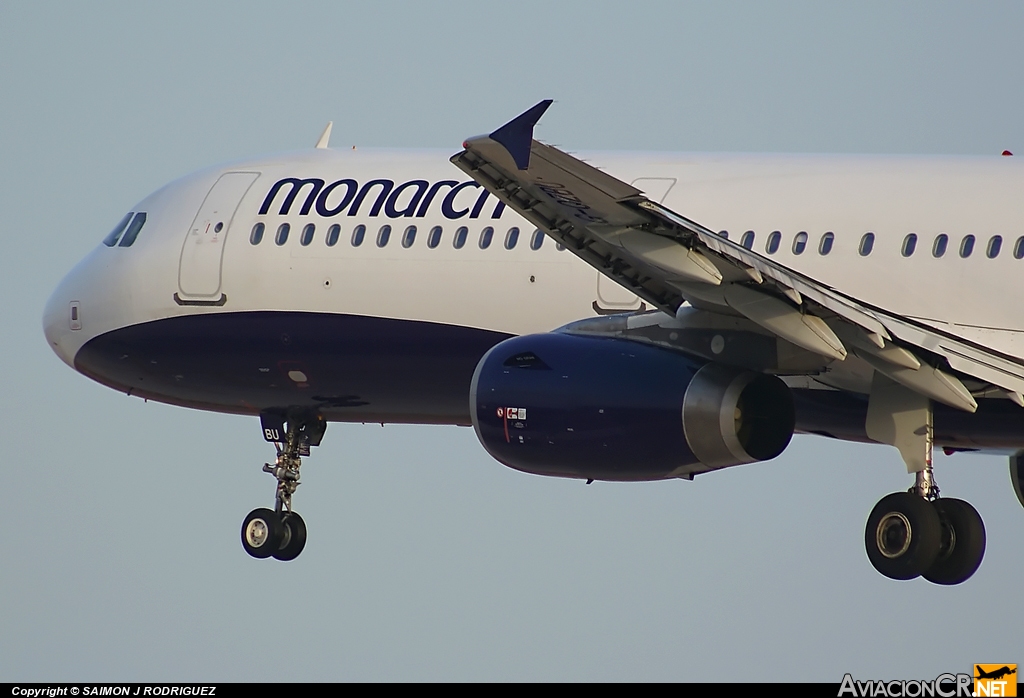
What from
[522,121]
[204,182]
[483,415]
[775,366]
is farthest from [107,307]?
[522,121]

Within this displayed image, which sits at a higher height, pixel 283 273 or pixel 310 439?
pixel 283 273

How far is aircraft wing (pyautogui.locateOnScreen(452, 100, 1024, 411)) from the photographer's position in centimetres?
1716

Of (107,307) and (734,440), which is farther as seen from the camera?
(107,307)

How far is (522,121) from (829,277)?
6781mm

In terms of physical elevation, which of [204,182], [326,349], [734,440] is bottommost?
[734,440]

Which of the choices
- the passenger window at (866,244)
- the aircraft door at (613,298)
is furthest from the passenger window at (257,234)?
the passenger window at (866,244)

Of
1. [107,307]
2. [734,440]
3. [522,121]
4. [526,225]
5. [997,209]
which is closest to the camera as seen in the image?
[522,121]

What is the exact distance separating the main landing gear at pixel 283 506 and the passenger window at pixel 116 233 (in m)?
3.16

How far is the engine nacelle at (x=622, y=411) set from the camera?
19703mm

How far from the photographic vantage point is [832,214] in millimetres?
22500

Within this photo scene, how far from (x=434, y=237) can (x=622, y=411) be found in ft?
18.7

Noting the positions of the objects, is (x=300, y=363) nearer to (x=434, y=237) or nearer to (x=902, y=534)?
(x=434, y=237)

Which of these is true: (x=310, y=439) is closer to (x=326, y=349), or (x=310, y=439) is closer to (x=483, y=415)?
(x=326, y=349)

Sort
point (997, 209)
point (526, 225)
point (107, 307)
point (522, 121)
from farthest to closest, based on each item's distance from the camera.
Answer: point (107, 307) < point (526, 225) < point (997, 209) < point (522, 121)
